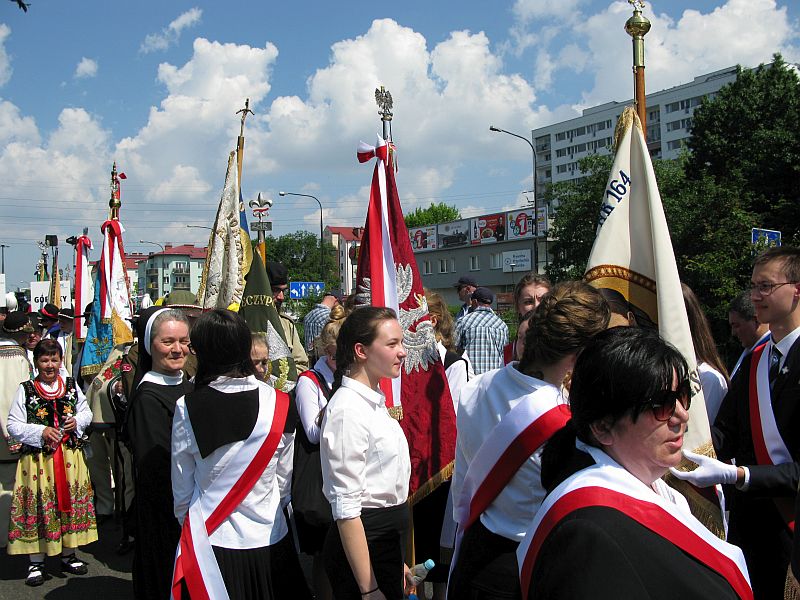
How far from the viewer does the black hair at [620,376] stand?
1.58 metres

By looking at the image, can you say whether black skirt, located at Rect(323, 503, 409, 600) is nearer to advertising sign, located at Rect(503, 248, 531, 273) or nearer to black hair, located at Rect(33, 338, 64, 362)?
black hair, located at Rect(33, 338, 64, 362)

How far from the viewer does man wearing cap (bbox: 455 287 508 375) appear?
8.03 meters

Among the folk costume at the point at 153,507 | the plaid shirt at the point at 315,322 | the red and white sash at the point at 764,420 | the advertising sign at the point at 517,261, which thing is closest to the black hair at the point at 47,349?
the plaid shirt at the point at 315,322

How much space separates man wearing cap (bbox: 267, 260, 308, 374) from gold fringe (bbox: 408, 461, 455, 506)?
2733mm

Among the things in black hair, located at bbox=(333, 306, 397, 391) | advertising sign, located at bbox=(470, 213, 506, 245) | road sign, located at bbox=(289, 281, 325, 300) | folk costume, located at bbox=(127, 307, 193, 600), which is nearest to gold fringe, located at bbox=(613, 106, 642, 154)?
black hair, located at bbox=(333, 306, 397, 391)

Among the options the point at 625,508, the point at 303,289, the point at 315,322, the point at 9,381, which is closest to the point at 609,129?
the point at 303,289

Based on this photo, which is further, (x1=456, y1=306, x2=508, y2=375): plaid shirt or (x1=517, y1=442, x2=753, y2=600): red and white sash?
(x1=456, y1=306, x2=508, y2=375): plaid shirt

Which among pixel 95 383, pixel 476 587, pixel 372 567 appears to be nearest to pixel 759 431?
pixel 476 587

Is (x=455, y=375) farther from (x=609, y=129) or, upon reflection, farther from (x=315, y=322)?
(x=609, y=129)

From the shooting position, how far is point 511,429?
91.0 inches

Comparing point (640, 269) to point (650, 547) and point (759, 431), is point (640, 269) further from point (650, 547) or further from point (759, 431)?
point (650, 547)

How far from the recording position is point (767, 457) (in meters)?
3.08

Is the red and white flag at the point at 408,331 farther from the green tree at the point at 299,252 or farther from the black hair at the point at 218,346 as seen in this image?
the green tree at the point at 299,252

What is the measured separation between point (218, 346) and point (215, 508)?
69 cm
